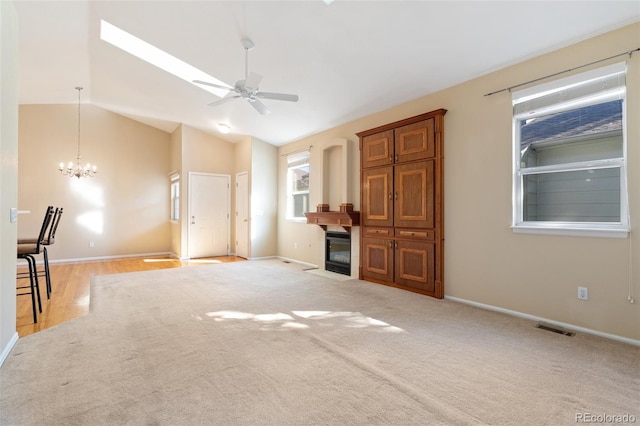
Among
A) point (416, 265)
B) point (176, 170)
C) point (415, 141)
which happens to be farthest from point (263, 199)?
point (416, 265)

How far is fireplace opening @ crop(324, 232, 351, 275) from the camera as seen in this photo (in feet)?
18.9

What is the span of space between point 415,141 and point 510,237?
5.75 ft

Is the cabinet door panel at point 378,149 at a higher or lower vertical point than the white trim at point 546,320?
higher

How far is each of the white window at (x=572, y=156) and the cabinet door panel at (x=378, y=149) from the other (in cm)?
171

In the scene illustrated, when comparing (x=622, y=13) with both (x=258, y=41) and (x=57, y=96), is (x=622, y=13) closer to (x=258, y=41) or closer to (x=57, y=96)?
(x=258, y=41)

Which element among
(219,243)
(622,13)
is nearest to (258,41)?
(622,13)

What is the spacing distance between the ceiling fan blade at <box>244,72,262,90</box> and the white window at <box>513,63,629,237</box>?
2.83 meters

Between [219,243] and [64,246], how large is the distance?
3.37m

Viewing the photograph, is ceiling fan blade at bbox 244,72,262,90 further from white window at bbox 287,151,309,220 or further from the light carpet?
white window at bbox 287,151,309,220

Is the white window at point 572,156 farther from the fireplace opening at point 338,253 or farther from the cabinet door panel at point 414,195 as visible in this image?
the fireplace opening at point 338,253

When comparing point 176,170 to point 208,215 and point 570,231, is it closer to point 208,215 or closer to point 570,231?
point 208,215

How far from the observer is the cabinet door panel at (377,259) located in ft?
15.7

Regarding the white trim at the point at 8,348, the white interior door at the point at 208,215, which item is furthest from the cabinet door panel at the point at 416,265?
A: the white interior door at the point at 208,215

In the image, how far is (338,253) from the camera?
5.98 meters
